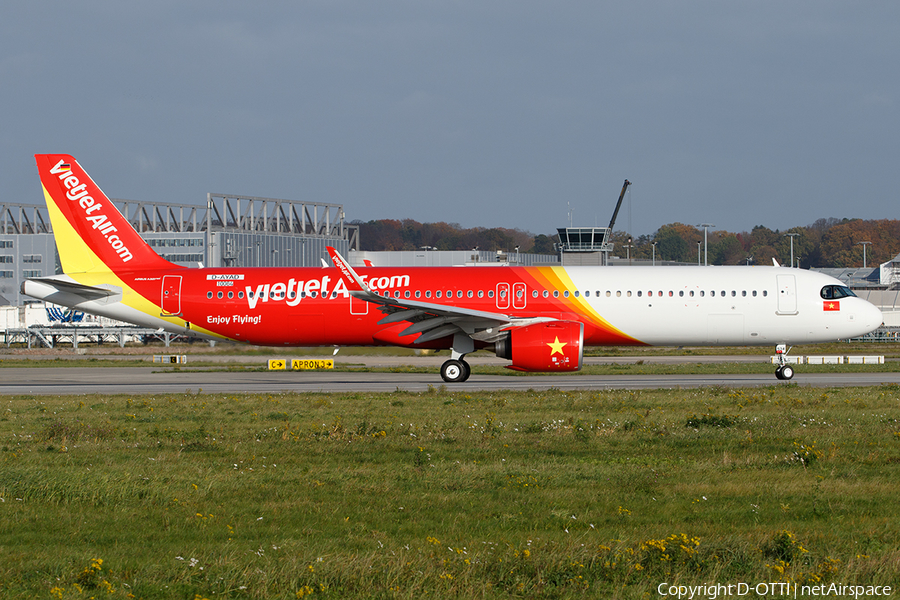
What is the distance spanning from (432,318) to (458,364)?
6.78 ft

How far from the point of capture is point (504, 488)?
1116cm

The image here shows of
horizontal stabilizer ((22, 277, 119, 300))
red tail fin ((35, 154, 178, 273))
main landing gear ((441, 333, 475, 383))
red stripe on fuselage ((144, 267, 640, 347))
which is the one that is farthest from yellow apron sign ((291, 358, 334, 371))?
main landing gear ((441, 333, 475, 383))

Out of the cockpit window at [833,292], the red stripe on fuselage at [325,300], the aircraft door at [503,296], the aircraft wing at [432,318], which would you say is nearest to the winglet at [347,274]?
the aircraft wing at [432,318]

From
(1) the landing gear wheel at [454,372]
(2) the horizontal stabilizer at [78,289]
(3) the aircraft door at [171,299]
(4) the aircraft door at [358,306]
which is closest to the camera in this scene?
(1) the landing gear wheel at [454,372]

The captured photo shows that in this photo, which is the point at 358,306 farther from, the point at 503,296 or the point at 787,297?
the point at 787,297

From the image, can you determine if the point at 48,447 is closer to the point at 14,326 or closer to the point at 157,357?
the point at 157,357

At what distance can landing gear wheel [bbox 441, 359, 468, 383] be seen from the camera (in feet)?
98.9

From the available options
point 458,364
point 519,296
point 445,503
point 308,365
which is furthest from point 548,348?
point 445,503

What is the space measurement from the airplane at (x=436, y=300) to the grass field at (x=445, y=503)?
10485 mm

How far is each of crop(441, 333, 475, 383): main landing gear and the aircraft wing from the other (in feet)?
1.40

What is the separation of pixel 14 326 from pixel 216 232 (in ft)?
80.9

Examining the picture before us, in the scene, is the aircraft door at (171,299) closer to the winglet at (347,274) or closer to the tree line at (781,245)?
the winglet at (347,274)

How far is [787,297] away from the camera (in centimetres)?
2978

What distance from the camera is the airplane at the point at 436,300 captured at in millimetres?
29750
